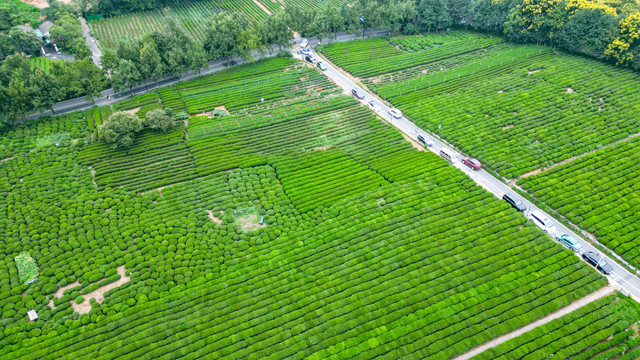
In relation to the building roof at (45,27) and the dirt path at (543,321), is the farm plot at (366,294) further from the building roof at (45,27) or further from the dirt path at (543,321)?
the building roof at (45,27)

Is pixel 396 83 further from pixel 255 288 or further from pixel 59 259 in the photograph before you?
pixel 59 259

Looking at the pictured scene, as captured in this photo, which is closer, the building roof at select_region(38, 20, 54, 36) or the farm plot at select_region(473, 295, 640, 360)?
the farm plot at select_region(473, 295, 640, 360)

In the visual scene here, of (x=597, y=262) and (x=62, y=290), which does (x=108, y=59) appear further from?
(x=597, y=262)

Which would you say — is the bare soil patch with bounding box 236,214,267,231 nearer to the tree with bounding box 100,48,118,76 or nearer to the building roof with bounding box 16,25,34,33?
the tree with bounding box 100,48,118,76

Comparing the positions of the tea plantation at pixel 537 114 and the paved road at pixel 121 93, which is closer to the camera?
the tea plantation at pixel 537 114

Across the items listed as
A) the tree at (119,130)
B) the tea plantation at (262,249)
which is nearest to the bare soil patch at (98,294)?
the tea plantation at (262,249)

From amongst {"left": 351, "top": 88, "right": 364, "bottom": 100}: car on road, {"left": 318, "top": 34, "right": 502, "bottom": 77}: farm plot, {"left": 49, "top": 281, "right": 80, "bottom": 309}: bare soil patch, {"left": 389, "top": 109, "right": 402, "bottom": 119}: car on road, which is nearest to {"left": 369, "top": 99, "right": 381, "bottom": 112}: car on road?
{"left": 389, "top": 109, "right": 402, "bottom": 119}: car on road

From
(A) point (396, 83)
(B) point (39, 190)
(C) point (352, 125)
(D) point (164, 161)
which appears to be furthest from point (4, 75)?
(A) point (396, 83)

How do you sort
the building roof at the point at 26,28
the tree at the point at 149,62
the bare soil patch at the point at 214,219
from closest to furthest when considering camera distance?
the bare soil patch at the point at 214,219, the tree at the point at 149,62, the building roof at the point at 26,28
